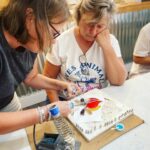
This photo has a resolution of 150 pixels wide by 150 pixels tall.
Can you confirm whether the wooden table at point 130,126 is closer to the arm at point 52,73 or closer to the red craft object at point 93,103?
the red craft object at point 93,103

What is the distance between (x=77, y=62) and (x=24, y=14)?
1.89ft

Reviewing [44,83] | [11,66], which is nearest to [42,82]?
[44,83]

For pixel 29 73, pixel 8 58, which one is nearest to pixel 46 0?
pixel 8 58

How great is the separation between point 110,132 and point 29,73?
1.76 ft

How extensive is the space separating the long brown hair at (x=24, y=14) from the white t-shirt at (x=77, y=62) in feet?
1.55

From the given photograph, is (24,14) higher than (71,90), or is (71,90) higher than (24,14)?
(24,14)

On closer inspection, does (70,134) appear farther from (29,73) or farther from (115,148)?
(29,73)

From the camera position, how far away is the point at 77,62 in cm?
128

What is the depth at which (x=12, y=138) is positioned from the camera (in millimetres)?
833

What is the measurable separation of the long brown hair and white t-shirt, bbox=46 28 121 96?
472 millimetres

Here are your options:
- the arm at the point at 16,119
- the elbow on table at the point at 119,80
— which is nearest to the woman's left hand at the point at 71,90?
the elbow on table at the point at 119,80

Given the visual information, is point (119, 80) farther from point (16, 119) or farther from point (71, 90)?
point (16, 119)

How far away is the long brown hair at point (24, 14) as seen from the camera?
744 millimetres

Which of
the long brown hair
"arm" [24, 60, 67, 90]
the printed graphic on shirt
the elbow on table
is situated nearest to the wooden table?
the elbow on table
